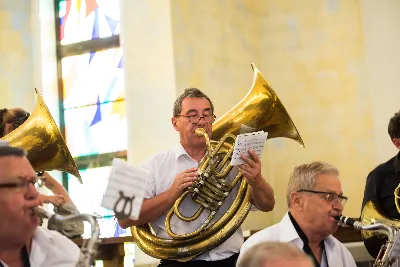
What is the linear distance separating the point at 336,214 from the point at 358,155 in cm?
285

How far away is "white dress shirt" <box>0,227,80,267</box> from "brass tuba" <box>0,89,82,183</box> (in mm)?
1268

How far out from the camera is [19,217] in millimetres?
2617

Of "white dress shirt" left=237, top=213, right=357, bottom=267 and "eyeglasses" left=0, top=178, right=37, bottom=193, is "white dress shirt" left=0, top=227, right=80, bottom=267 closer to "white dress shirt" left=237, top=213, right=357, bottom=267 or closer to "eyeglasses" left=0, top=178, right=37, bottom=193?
"eyeglasses" left=0, top=178, right=37, bottom=193

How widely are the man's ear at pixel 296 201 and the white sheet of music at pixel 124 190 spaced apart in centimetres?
119

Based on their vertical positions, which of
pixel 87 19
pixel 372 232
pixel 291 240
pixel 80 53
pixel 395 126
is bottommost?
pixel 372 232

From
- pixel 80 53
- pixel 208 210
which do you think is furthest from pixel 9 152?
pixel 80 53

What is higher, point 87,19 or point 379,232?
point 87,19

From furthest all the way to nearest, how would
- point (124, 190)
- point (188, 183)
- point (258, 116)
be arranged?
point (258, 116), point (188, 183), point (124, 190)

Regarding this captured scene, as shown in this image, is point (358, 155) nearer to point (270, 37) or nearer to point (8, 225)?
point (270, 37)

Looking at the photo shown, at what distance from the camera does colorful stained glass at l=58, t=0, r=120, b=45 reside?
7242 mm

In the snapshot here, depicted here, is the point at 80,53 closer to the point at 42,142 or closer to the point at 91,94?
the point at 91,94

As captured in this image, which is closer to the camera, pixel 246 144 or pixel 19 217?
pixel 19 217

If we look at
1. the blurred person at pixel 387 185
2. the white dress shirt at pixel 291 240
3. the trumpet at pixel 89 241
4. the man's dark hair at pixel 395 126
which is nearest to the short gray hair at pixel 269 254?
the trumpet at pixel 89 241

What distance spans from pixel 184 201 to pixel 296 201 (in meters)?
0.69
